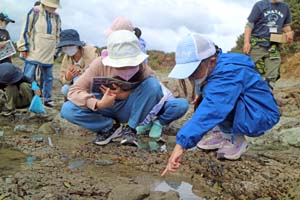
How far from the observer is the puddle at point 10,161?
125 inches

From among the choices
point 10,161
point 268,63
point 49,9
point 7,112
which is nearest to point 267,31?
point 268,63

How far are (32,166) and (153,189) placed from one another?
37.7 inches

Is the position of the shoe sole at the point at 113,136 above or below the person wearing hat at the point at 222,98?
below

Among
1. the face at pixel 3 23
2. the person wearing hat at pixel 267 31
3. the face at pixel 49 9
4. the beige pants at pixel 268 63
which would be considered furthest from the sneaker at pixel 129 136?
the face at pixel 3 23

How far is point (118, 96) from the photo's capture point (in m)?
3.84

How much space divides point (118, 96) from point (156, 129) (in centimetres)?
68

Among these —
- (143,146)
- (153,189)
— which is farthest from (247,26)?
(153,189)

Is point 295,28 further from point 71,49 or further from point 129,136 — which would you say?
point 129,136

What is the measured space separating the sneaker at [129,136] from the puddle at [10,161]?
87cm

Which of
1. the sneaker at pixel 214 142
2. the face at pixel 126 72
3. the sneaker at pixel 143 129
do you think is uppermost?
the face at pixel 126 72

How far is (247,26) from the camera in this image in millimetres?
5891

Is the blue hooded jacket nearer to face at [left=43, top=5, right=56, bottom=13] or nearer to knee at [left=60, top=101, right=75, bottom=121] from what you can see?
knee at [left=60, top=101, right=75, bottom=121]

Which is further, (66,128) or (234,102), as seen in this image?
(66,128)

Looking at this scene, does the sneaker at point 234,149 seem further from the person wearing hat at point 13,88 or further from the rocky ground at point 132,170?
the person wearing hat at point 13,88
